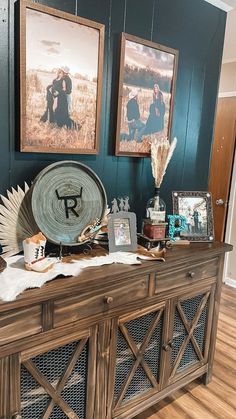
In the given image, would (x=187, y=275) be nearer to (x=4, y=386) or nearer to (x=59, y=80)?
(x=4, y=386)

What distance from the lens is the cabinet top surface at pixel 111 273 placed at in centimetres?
122

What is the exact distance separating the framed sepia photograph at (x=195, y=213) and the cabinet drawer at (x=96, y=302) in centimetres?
55

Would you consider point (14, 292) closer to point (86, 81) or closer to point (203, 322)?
point (86, 81)

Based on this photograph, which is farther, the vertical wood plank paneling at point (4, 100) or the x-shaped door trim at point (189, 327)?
the x-shaped door trim at point (189, 327)

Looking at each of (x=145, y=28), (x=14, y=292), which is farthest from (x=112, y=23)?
(x=14, y=292)

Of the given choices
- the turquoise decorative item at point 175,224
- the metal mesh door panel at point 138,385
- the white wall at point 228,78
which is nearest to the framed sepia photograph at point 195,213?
the turquoise decorative item at point 175,224

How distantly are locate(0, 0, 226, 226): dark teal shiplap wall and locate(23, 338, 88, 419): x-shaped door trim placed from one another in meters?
0.76

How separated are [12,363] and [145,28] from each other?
70.1 inches

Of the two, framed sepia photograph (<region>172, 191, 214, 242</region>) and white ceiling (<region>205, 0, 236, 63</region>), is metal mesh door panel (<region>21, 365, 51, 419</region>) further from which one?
white ceiling (<region>205, 0, 236, 63</region>)

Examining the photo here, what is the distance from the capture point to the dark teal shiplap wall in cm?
148

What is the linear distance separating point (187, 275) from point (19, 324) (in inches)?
38.1

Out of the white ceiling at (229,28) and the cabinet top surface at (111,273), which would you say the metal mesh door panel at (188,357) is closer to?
the cabinet top surface at (111,273)

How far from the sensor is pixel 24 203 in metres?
1.54

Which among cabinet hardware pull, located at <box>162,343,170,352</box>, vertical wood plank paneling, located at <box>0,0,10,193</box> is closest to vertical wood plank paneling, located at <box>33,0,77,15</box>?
vertical wood plank paneling, located at <box>0,0,10,193</box>
